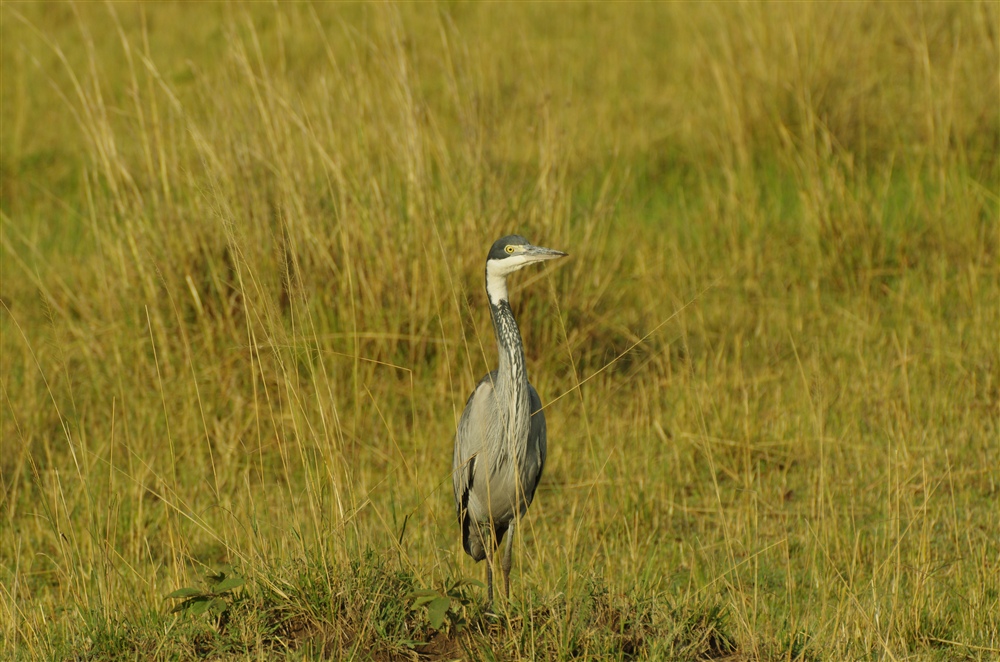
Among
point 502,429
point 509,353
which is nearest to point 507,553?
point 502,429

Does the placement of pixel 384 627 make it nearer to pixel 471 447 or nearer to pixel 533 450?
pixel 471 447

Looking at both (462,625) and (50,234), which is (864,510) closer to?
(462,625)

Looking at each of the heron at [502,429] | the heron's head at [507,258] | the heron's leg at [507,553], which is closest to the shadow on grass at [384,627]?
the heron at [502,429]

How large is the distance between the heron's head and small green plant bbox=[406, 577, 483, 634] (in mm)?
1055

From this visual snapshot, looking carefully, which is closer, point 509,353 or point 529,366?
point 509,353

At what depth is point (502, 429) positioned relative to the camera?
3.87 metres

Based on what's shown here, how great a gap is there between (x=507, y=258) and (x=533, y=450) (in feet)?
2.23

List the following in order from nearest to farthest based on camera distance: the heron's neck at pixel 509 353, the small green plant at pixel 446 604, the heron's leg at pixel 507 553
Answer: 1. the small green plant at pixel 446 604
2. the heron's neck at pixel 509 353
3. the heron's leg at pixel 507 553

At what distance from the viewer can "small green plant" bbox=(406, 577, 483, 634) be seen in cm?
315

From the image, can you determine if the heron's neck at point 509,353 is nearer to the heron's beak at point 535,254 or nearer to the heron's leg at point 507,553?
the heron's beak at point 535,254

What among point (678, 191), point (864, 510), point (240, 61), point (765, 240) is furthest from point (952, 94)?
point (240, 61)

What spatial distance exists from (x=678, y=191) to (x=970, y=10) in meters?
2.74

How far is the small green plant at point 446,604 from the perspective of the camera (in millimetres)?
3154

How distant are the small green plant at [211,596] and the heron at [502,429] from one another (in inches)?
33.1
